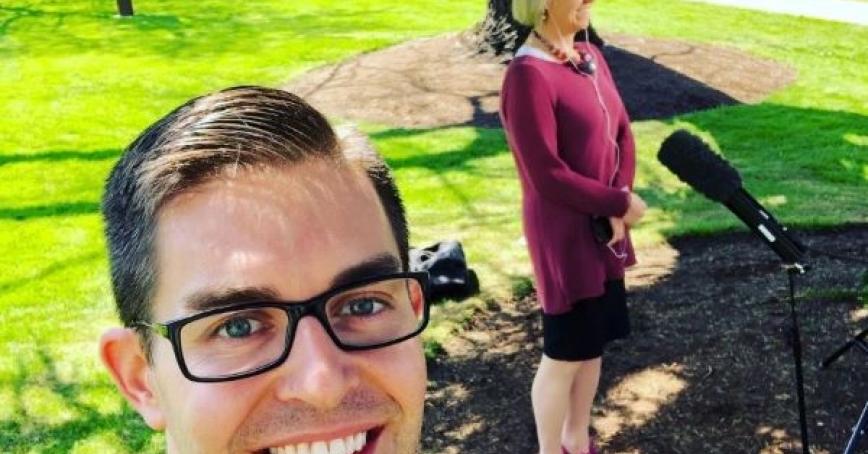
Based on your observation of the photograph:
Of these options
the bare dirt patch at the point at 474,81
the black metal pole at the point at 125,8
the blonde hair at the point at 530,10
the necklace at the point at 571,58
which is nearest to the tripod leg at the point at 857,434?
the necklace at the point at 571,58

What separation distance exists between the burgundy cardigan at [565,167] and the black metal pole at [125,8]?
54.3 ft

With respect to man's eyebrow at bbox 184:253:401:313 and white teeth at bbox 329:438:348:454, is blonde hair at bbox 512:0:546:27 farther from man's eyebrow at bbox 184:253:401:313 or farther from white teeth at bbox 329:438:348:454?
white teeth at bbox 329:438:348:454

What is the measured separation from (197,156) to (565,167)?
6.97 ft

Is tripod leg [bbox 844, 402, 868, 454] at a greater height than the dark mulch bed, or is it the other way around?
tripod leg [bbox 844, 402, 868, 454]

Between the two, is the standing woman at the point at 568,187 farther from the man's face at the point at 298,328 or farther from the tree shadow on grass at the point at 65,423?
the tree shadow on grass at the point at 65,423

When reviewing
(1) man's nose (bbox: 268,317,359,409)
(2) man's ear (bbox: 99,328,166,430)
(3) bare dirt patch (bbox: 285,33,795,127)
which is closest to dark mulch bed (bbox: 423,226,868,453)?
(2) man's ear (bbox: 99,328,166,430)

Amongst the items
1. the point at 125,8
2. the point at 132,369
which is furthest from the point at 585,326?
the point at 125,8

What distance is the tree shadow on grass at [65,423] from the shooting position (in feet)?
15.9

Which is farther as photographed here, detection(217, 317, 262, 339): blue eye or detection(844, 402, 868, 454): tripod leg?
detection(844, 402, 868, 454): tripod leg

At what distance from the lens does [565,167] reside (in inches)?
141

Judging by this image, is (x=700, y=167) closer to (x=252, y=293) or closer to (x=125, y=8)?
(x=252, y=293)

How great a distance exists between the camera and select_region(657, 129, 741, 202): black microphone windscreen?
9.98 ft

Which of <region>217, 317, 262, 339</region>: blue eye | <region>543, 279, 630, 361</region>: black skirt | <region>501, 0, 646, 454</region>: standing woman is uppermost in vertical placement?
<region>217, 317, 262, 339</region>: blue eye

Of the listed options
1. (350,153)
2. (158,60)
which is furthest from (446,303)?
(158,60)
